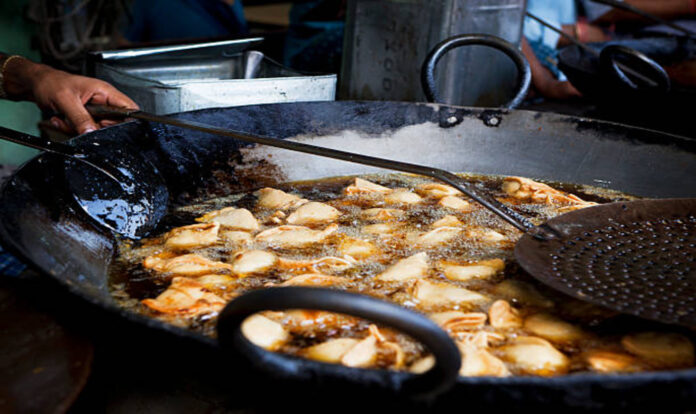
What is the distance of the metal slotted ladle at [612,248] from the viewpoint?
963mm

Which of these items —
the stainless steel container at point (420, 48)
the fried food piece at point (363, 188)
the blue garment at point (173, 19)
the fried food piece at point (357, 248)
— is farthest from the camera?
the blue garment at point (173, 19)

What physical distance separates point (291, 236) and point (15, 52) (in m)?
3.42

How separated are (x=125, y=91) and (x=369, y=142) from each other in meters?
0.78

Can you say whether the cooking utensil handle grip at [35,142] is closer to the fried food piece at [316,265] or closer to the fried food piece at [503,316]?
the fried food piece at [316,265]

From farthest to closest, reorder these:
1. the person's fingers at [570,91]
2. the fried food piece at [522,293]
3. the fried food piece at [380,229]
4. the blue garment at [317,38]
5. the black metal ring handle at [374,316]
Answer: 1. the blue garment at [317,38]
2. the person's fingers at [570,91]
3. the fried food piece at [380,229]
4. the fried food piece at [522,293]
5. the black metal ring handle at [374,316]

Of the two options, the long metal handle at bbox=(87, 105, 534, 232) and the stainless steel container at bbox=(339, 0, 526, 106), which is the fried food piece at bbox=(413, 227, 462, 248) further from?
the stainless steel container at bbox=(339, 0, 526, 106)

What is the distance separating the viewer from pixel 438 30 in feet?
7.36

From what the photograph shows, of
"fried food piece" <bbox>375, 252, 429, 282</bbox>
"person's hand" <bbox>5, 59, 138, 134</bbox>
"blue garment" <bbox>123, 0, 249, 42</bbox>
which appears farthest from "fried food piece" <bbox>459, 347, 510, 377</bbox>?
"blue garment" <bbox>123, 0, 249, 42</bbox>

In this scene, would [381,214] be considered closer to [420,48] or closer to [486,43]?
[486,43]

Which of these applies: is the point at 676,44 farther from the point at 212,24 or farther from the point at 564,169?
the point at 212,24

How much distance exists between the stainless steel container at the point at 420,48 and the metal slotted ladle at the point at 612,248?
3.90ft

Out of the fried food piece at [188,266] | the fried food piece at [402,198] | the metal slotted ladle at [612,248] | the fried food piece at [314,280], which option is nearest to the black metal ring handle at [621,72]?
the metal slotted ladle at [612,248]

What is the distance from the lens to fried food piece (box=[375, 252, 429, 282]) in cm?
114

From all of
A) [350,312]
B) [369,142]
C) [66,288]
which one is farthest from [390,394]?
[369,142]
